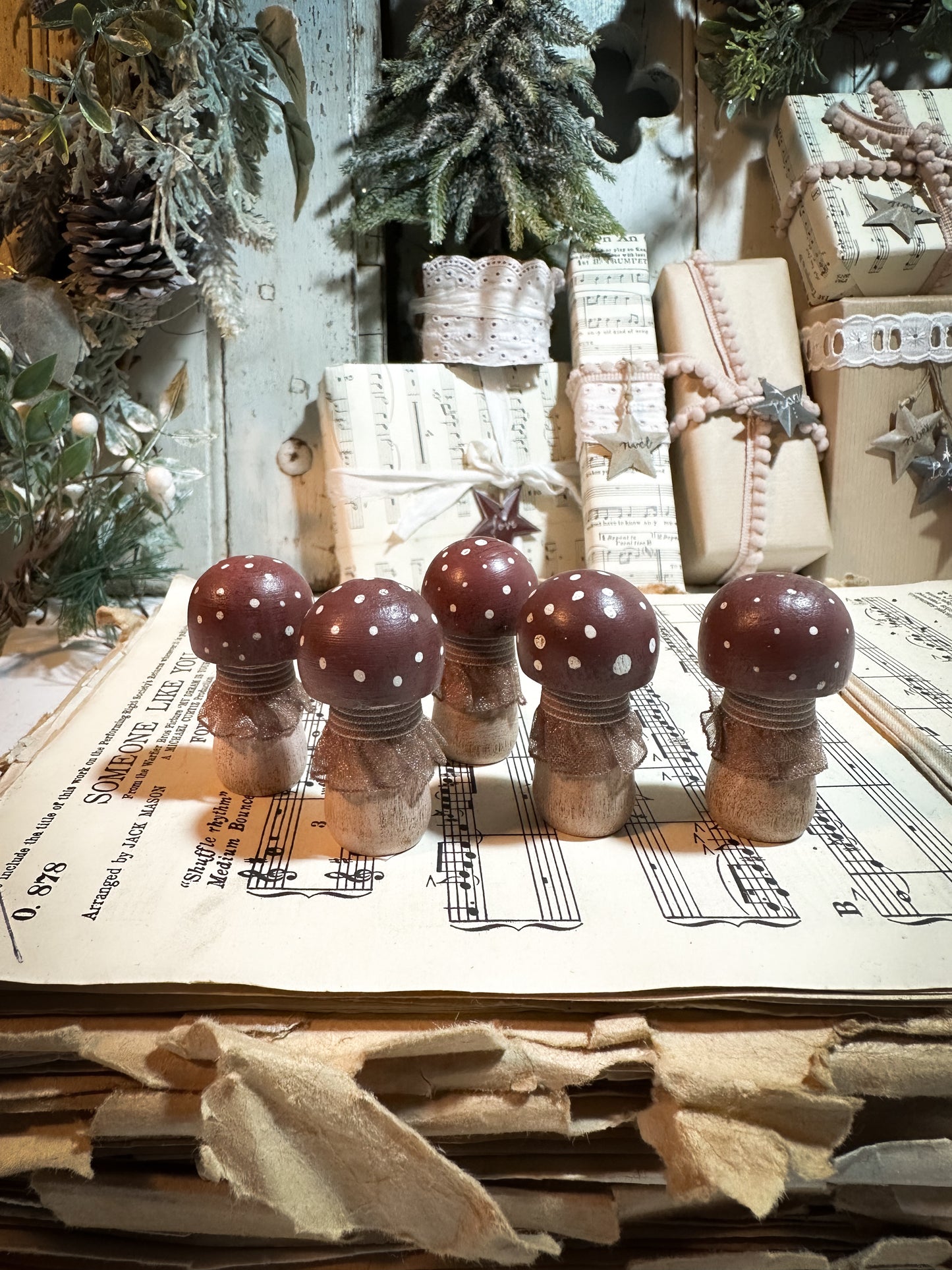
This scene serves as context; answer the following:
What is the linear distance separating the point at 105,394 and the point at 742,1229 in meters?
1.19

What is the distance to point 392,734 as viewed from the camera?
0.62 meters

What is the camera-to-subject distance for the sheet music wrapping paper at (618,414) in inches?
47.4

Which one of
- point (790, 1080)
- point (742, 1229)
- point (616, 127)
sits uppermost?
point (616, 127)

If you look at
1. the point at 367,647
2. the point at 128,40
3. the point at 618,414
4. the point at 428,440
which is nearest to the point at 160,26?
the point at 128,40

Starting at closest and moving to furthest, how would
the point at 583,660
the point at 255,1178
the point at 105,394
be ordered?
the point at 255,1178
the point at 583,660
the point at 105,394

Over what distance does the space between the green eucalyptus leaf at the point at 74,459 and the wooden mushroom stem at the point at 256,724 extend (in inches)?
18.4

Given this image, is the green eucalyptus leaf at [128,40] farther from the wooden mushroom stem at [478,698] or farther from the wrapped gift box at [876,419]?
the wrapped gift box at [876,419]

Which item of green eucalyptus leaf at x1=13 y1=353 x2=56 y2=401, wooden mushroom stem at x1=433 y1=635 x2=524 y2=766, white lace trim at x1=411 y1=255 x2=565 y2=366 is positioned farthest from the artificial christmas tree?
wooden mushroom stem at x1=433 y1=635 x2=524 y2=766

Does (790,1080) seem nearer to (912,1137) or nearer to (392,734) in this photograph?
(912,1137)

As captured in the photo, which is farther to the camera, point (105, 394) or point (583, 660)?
point (105, 394)

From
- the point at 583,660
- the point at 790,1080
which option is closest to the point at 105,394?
the point at 583,660

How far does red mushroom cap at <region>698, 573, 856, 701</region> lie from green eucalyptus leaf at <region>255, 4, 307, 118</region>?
2.82ft

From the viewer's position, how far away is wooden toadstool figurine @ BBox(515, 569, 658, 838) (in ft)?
2.01

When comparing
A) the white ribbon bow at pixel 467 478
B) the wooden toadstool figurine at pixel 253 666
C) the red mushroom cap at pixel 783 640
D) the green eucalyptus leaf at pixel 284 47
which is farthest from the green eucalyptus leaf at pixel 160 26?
the red mushroom cap at pixel 783 640
